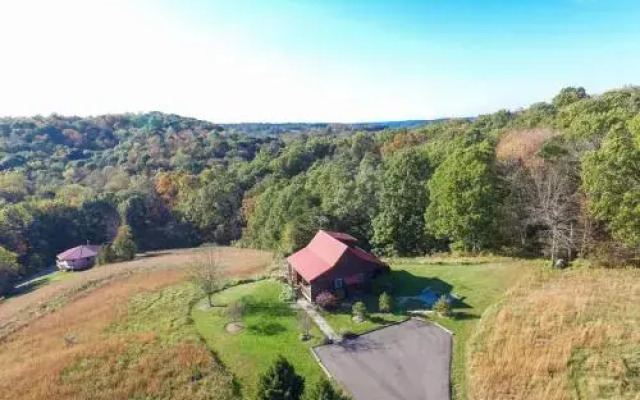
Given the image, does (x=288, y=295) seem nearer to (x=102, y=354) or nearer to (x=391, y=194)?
(x=102, y=354)

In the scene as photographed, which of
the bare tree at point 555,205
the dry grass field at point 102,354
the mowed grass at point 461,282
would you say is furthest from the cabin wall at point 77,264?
the bare tree at point 555,205

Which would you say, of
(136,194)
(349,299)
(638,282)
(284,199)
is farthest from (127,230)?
(638,282)

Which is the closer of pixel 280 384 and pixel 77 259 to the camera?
pixel 280 384

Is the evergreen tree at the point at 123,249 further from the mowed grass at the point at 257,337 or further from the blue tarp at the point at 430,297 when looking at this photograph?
the blue tarp at the point at 430,297

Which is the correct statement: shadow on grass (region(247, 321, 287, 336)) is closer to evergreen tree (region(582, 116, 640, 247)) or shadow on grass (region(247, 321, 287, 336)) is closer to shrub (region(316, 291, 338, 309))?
shrub (region(316, 291, 338, 309))

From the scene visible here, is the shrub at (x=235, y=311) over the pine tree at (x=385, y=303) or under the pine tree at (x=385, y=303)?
under

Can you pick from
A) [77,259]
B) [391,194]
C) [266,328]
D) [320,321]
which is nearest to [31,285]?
[77,259]

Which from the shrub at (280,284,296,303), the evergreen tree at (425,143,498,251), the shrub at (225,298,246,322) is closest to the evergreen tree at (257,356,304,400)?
the shrub at (225,298,246,322)
